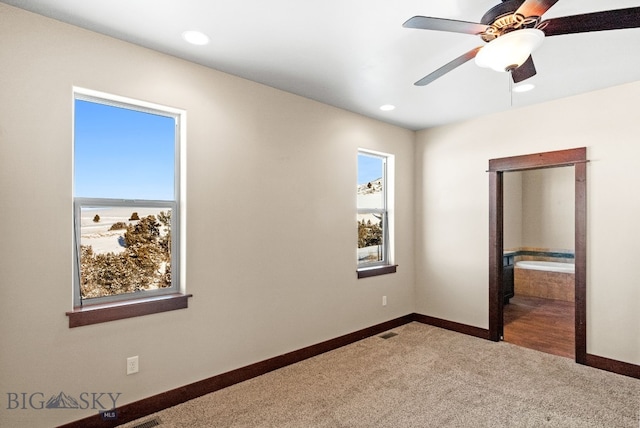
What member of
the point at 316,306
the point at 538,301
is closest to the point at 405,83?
the point at 316,306

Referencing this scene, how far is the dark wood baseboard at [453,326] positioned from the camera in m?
3.99

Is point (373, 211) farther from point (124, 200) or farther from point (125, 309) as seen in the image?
point (125, 309)

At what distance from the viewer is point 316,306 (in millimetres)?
3523

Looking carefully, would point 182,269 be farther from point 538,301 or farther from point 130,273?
point 538,301

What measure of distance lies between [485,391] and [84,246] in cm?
314

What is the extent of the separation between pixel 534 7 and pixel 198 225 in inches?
95.3

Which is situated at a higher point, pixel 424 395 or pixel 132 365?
pixel 132 365

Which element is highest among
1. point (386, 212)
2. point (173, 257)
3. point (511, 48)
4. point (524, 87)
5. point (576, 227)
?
point (524, 87)

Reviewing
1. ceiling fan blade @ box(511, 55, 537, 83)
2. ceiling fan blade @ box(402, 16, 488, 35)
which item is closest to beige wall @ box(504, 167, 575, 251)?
ceiling fan blade @ box(511, 55, 537, 83)

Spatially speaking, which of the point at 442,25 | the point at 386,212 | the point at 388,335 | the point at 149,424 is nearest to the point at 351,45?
the point at 442,25

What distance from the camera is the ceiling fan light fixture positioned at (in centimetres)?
156

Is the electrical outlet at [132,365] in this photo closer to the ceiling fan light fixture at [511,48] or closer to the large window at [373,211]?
the large window at [373,211]

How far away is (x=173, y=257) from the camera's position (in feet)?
8.77

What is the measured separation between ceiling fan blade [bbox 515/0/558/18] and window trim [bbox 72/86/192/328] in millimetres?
2256
